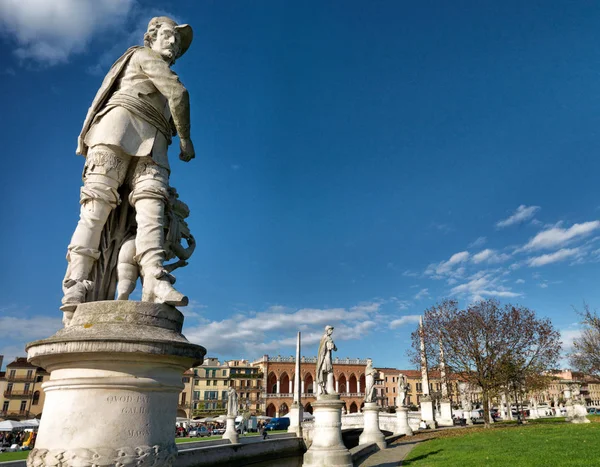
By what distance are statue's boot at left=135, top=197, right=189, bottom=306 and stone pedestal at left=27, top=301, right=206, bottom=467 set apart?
314 millimetres

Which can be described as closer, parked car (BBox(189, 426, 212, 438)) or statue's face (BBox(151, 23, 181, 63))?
statue's face (BBox(151, 23, 181, 63))

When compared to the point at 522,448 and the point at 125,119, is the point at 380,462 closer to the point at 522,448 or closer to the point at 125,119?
the point at 522,448

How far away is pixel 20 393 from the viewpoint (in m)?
59.7

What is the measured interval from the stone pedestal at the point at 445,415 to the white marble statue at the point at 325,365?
25512mm

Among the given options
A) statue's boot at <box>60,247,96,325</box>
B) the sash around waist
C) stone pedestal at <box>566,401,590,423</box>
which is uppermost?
the sash around waist

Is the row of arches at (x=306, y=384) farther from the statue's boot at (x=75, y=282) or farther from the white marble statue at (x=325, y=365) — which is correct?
the statue's boot at (x=75, y=282)

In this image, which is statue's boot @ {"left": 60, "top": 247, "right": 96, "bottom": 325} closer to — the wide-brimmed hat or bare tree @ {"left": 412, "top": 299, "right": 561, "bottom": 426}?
the wide-brimmed hat

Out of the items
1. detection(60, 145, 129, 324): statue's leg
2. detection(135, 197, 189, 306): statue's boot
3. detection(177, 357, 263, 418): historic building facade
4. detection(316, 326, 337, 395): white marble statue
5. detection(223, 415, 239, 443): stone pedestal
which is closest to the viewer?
detection(135, 197, 189, 306): statue's boot

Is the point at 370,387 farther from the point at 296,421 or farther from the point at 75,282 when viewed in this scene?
the point at 75,282

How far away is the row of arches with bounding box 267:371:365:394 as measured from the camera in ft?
287

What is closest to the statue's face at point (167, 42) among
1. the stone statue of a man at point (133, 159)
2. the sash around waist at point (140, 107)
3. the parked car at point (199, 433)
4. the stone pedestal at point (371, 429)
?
the stone statue of a man at point (133, 159)

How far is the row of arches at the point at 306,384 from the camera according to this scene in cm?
8738

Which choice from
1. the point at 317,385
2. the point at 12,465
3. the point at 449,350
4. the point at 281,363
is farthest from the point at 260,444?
the point at 281,363

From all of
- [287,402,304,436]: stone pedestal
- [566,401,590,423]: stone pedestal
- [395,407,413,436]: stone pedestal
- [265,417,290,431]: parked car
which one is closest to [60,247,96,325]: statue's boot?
[287,402,304,436]: stone pedestal
